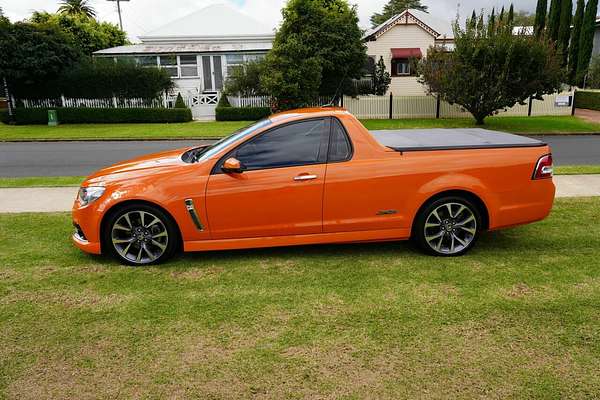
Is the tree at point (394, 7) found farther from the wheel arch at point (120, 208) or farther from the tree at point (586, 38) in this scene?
the wheel arch at point (120, 208)

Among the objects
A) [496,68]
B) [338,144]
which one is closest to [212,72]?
[496,68]

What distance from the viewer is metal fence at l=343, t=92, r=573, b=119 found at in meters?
25.2

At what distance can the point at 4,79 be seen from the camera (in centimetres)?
2439

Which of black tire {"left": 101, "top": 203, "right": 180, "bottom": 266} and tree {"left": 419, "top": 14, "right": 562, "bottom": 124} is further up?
tree {"left": 419, "top": 14, "right": 562, "bottom": 124}

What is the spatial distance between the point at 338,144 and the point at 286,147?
55cm

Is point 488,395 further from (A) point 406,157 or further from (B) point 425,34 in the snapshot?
(B) point 425,34

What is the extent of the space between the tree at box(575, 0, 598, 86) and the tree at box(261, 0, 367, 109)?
15.3 m

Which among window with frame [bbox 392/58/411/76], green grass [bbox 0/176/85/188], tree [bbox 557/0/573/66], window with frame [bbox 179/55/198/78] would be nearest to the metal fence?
window with frame [bbox 392/58/411/76]

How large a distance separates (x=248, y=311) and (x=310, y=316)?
53cm

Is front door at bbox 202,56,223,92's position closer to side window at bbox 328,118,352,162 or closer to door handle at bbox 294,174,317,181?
side window at bbox 328,118,352,162

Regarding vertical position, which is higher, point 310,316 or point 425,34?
point 425,34

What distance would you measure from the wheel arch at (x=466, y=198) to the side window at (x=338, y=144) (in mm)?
973

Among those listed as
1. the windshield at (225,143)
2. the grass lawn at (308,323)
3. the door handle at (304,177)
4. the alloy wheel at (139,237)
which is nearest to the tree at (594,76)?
the grass lawn at (308,323)

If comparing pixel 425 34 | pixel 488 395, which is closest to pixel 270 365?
pixel 488 395
